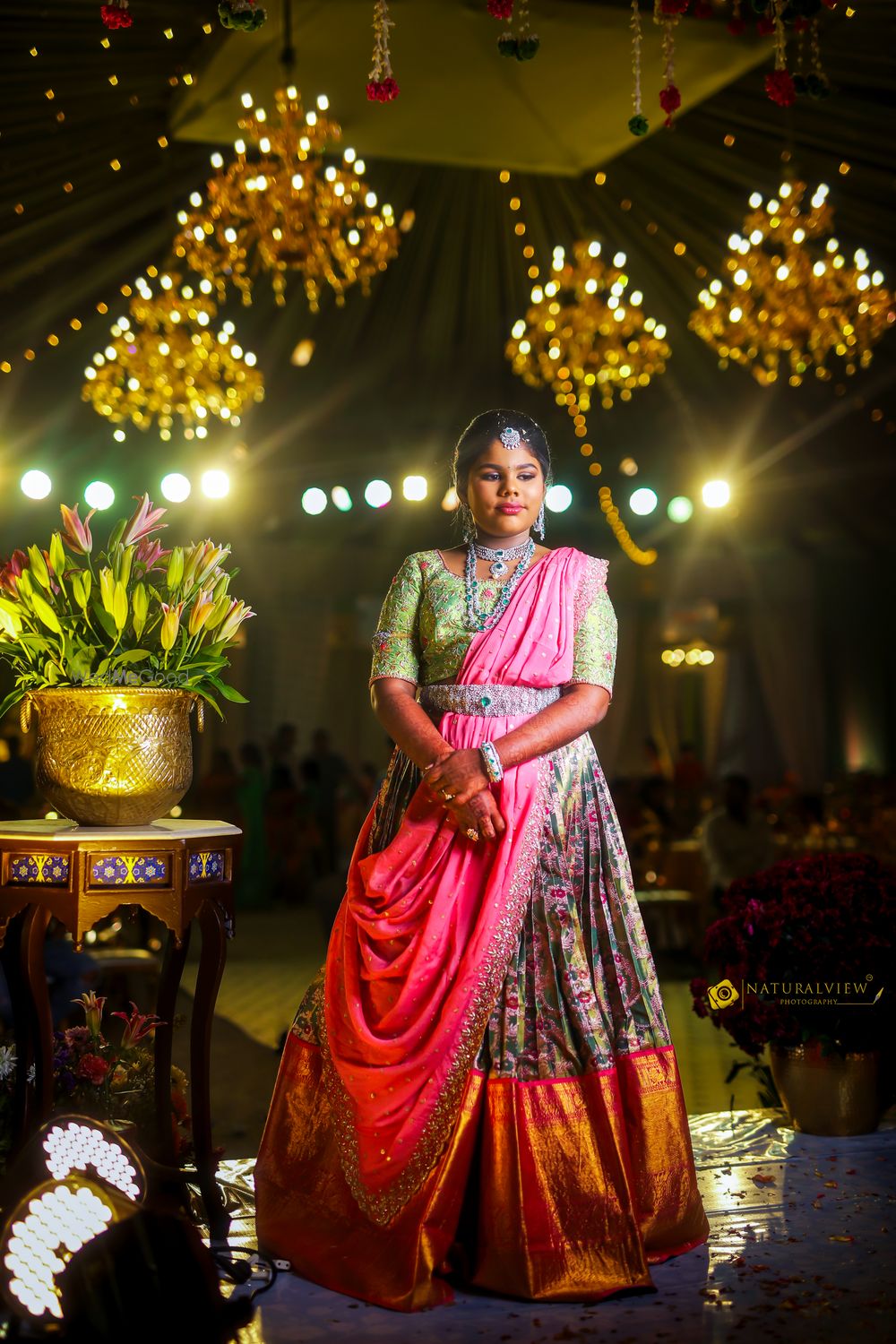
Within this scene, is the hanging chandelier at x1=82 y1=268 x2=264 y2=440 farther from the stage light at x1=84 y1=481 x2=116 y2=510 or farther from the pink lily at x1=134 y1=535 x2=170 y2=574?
the pink lily at x1=134 y1=535 x2=170 y2=574

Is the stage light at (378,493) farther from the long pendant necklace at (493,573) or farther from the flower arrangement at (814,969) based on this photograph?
the long pendant necklace at (493,573)

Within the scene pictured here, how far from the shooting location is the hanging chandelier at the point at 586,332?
8062 mm

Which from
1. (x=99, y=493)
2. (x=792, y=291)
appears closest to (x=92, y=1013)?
(x=792, y=291)

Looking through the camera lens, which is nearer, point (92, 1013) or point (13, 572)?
point (13, 572)

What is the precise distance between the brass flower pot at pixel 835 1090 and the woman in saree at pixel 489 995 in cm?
100

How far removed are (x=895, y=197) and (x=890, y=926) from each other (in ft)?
16.1

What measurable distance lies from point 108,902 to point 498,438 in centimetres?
127

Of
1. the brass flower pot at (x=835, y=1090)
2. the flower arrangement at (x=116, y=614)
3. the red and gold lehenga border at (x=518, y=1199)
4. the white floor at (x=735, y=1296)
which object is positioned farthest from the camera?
the brass flower pot at (x=835, y=1090)

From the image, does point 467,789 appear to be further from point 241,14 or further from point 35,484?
point 35,484

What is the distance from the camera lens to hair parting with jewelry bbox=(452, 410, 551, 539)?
2.94 metres

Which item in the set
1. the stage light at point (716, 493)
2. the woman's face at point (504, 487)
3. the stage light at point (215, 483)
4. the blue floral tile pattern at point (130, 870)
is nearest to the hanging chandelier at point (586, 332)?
the stage light at point (716, 493)

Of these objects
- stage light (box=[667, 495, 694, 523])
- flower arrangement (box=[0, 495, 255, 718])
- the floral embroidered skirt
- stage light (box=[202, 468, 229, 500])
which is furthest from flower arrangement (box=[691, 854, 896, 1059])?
stage light (box=[667, 495, 694, 523])

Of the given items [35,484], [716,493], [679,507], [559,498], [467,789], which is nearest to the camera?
[467,789]

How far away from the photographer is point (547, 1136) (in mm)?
2652
